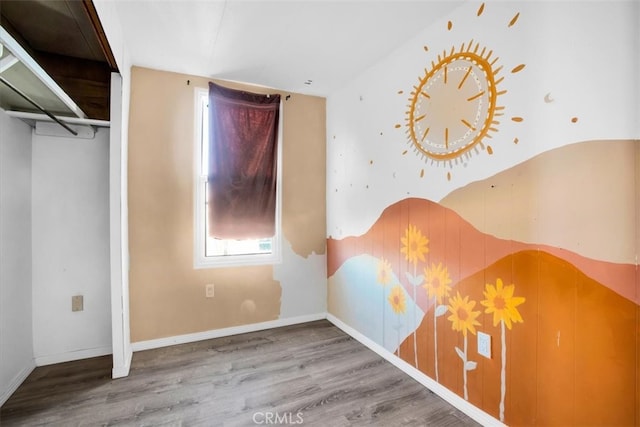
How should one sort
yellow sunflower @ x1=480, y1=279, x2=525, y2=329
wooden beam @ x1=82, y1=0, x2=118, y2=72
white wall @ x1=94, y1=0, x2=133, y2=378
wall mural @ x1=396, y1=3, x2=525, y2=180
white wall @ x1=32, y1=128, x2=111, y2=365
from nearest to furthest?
wooden beam @ x1=82, y1=0, x2=118, y2=72, yellow sunflower @ x1=480, y1=279, x2=525, y2=329, wall mural @ x1=396, y1=3, x2=525, y2=180, white wall @ x1=94, y1=0, x2=133, y2=378, white wall @ x1=32, y1=128, x2=111, y2=365

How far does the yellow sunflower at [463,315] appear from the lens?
1.72 meters

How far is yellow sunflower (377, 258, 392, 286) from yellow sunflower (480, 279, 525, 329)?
81cm

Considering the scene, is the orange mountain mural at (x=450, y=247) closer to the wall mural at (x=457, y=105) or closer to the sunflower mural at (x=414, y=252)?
the sunflower mural at (x=414, y=252)

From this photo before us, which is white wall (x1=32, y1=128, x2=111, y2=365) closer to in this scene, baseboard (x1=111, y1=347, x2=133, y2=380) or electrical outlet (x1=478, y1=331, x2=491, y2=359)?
baseboard (x1=111, y1=347, x2=133, y2=380)

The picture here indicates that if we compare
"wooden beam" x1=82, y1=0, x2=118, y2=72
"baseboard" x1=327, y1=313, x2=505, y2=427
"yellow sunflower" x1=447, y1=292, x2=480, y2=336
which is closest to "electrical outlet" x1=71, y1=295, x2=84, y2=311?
"wooden beam" x1=82, y1=0, x2=118, y2=72

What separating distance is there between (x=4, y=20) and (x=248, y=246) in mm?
2202

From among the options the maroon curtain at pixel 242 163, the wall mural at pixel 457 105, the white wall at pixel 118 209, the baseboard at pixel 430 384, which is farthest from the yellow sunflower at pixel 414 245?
the white wall at pixel 118 209

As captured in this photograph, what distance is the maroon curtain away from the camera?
2.77 meters

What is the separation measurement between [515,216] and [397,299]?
43.4 inches

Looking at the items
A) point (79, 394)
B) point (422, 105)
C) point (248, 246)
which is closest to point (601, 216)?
point (422, 105)

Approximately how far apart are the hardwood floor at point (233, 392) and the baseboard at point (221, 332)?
79mm

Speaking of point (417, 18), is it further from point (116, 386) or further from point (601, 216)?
point (116, 386)

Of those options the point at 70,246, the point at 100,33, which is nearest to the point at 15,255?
the point at 70,246

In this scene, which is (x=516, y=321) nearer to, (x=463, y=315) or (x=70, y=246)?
(x=463, y=315)
